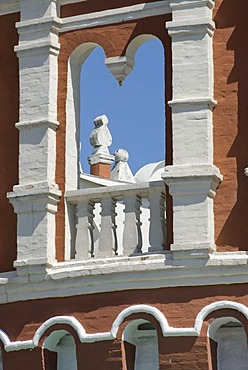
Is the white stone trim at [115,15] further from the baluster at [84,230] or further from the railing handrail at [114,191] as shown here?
the baluster at [84,230]

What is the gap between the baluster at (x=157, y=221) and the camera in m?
21.3

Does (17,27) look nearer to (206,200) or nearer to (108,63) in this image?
Answer: (108,63)

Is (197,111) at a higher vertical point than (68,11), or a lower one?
lower

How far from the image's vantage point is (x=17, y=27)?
22.5 metres

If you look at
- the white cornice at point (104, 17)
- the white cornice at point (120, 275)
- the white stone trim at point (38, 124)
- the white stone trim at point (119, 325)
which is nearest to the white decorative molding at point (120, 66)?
the white cornice at point (104, 17)

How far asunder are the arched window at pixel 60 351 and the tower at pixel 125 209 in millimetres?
18

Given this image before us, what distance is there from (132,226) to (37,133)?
69.3 inches

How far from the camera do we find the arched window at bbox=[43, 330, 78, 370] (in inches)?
840

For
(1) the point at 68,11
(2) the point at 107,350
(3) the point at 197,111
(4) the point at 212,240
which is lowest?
(2) the point at 107,350

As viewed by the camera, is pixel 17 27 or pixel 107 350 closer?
pixel 107 350

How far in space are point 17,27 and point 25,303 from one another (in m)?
3.63

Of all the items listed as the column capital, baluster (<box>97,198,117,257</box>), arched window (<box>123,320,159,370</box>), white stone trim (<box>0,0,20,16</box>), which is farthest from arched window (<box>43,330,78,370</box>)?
white stone trim (<box>0,0,20,16</box>)

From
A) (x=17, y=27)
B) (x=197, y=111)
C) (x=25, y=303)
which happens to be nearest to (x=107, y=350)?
(x=25, y=303)

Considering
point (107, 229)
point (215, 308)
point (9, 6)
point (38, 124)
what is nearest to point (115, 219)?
point (107, 229)
